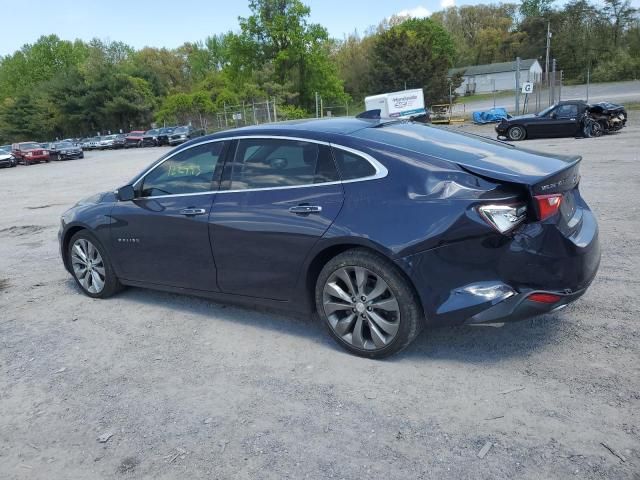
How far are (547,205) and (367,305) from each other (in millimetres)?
1344

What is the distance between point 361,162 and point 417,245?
75 centimetres

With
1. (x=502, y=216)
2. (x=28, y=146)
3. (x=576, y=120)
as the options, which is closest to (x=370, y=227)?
(x=502, y=216)

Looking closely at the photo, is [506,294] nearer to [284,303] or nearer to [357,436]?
[357,436]

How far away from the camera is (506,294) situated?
134 inches

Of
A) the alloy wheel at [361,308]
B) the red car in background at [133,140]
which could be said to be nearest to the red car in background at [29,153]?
the red car in background at [133,140]

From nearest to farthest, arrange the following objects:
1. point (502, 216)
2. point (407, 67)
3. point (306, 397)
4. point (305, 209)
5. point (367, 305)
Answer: point (502, 216), point (306, 397), point (367, 305), point (305, 209), point (407, 67)

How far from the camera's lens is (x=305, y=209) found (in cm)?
392

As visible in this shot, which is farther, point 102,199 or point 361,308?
point 102,199

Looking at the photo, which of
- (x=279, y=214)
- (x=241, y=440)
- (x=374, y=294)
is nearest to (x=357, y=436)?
(x=241, y=440)

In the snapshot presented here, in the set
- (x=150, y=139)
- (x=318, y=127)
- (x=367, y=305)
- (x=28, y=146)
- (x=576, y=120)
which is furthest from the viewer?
(x=150, y=139)

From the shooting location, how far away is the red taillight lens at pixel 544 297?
340 centimetres

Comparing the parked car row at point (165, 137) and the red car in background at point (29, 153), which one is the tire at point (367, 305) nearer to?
the red car in background at point (29, 153)

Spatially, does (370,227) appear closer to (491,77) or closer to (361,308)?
(361,308)

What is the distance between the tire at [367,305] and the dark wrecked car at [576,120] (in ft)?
60.3
